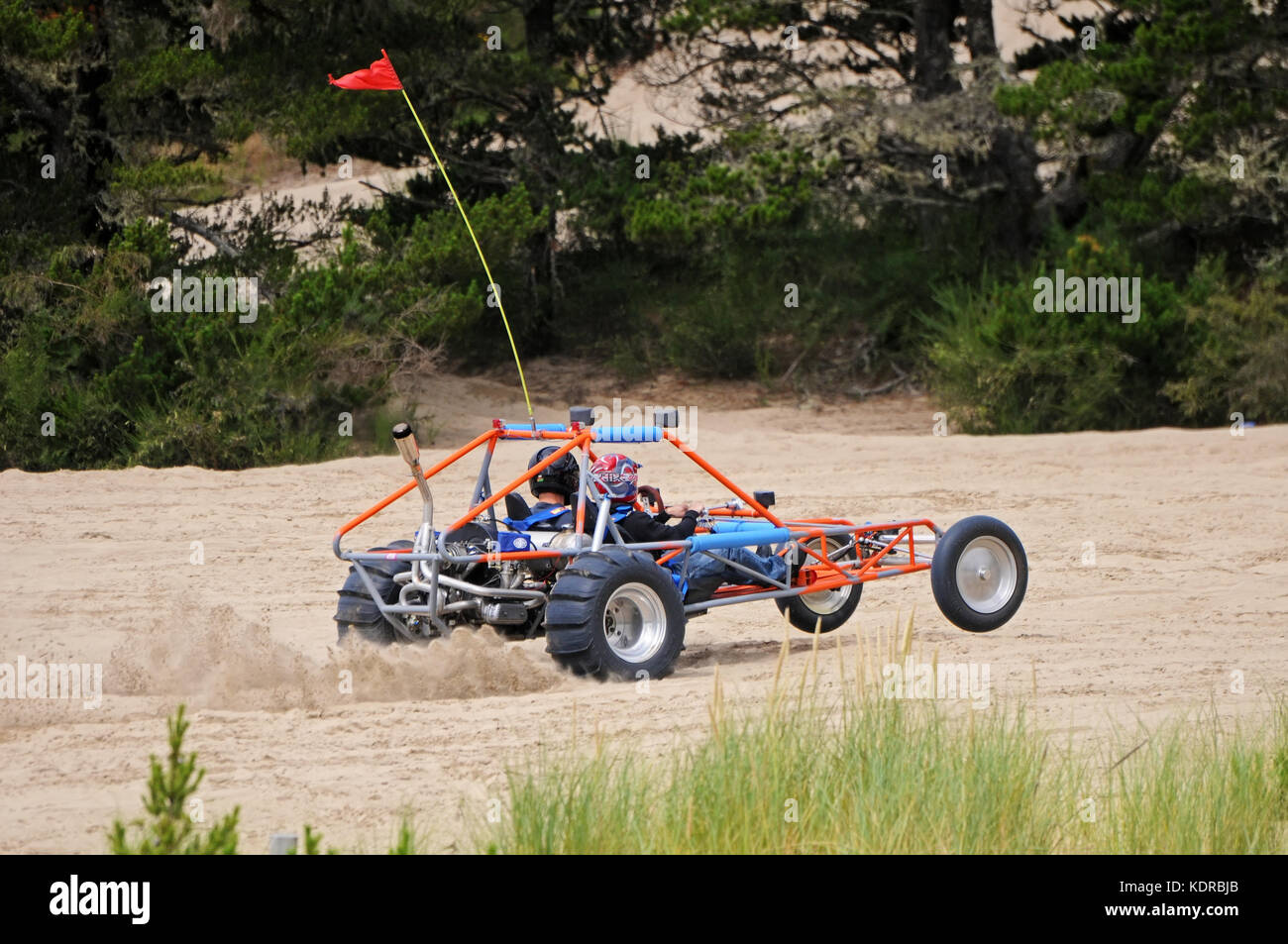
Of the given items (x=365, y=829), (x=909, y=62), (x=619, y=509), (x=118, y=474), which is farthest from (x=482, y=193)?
(x=365, y=829)

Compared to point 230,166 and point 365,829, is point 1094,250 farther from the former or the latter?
point 365,829

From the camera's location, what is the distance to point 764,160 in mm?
18734

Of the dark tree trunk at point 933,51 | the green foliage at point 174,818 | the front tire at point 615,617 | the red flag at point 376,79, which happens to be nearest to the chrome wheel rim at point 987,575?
the front tire at point 615,617

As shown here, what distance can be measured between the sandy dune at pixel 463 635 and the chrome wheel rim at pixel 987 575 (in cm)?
24

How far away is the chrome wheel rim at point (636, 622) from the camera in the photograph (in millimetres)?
8508

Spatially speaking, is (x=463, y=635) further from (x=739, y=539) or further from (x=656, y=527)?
(x=739, y=539)

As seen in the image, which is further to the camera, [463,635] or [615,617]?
[615,617]

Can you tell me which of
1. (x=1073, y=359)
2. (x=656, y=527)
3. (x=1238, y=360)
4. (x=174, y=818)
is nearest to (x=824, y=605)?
(x=656, y=527)

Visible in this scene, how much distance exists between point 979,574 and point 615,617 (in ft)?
8.01

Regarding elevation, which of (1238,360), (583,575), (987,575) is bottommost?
(987,575)

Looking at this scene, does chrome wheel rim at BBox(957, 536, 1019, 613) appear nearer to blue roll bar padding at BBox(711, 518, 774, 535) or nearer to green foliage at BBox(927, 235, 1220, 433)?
blue roll bar padding at BBox(711, 518, 774, 535)

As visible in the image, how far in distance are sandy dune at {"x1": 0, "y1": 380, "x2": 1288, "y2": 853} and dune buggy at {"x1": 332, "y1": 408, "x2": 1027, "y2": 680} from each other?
25 centimetres

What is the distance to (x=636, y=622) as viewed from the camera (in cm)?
865

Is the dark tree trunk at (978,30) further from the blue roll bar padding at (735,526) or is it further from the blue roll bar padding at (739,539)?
the blue roll bar padding at (739,539)
